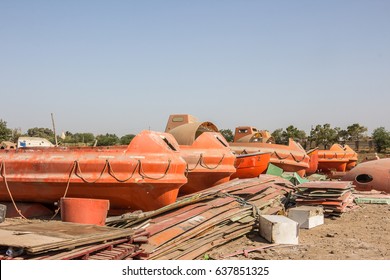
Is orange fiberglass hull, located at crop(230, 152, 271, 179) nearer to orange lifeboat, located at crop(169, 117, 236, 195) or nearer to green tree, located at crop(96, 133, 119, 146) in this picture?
orange lifeboat, located at crop(169, 117, 236, 195)

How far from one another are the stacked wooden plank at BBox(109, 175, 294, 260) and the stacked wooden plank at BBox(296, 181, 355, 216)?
892 mm

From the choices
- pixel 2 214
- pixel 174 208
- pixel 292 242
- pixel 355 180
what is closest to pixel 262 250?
pixel 292 242

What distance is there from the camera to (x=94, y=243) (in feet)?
18.8

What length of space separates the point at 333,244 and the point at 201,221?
8.27 feet

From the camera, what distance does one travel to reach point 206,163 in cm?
1088

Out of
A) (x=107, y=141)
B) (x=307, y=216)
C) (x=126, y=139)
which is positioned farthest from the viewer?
(x=107, y=141)

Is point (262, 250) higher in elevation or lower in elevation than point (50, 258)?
lower

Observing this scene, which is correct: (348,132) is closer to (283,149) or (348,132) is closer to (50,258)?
(283,149)

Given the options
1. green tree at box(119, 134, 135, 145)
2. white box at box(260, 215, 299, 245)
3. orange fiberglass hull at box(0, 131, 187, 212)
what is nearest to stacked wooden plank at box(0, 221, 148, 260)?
orange fiberglass hull at box(0, 131, 187, 212)

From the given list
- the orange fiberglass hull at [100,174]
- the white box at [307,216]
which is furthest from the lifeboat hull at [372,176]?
the orange fiberglass hull at [100,174]

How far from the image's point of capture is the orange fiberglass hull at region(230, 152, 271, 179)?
1366cm

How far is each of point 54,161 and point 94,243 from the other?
3.11m

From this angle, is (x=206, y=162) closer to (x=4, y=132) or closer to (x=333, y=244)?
(x=333, y=244)

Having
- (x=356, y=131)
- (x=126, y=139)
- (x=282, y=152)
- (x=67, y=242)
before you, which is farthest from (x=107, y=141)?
(x=356, y=131)
